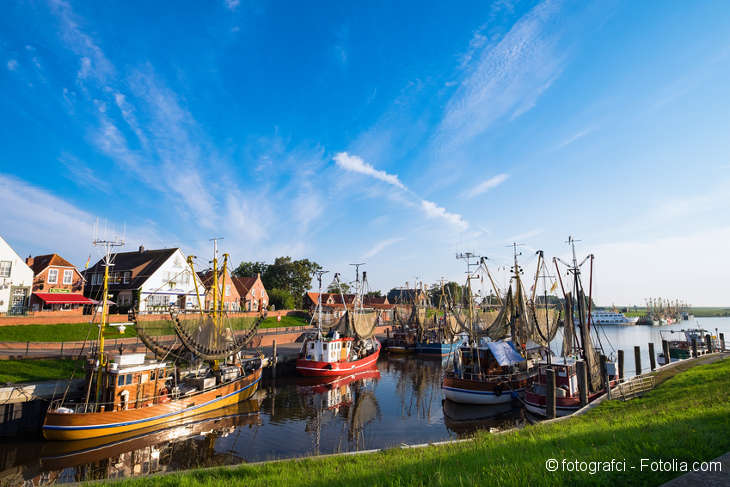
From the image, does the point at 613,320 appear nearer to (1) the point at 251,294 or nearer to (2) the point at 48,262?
(1) the point at 251,294

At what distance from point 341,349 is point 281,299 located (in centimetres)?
4917

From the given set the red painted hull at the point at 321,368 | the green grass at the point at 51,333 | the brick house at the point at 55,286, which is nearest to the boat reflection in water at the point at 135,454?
the red painted hull at the point at 321,368

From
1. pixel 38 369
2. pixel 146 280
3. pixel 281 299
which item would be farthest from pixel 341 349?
pixel 281 299

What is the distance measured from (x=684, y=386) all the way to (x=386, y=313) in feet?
309

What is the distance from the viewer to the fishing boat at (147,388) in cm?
2095

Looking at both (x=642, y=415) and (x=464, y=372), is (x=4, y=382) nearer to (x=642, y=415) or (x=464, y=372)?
(x=464, y=372)

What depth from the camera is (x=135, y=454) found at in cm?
1984

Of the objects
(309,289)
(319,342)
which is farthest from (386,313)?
(319,342)

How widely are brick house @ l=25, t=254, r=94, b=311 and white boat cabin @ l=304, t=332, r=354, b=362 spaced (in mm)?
32620

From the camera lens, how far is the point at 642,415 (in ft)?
47.8

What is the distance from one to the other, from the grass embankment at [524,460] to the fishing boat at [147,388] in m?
13.4

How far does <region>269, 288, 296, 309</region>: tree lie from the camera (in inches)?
3526

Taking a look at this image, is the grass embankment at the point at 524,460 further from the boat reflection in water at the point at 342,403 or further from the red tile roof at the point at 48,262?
the red tile roof at the point at 48,262

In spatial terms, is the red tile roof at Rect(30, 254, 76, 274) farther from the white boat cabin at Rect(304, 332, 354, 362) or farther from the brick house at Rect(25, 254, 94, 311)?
the white boat cabin at Rect(304, 332, 354, 362)
